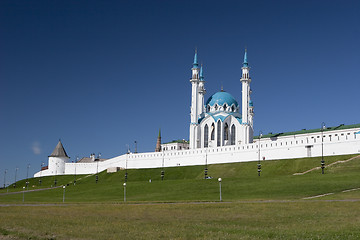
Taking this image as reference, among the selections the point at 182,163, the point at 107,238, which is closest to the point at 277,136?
the point at 182,163

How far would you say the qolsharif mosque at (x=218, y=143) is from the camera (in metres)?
102

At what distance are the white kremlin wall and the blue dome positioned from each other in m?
24.0

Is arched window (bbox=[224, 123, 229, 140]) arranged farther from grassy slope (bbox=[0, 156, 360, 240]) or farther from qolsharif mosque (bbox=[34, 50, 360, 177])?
grassy slope (bbox=[0, 156, 360, 240])

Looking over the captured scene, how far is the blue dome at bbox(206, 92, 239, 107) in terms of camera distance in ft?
452

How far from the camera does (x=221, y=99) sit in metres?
139

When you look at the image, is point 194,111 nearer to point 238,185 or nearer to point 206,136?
point 206,136

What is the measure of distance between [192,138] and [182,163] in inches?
502

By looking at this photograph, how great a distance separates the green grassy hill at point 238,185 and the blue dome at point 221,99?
114ft

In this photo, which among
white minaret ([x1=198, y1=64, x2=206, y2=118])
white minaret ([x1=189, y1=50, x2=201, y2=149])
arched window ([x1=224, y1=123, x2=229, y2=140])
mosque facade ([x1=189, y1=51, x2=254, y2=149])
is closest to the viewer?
mosque facade ([x1=189, y1=51, x2=254, y2=149])

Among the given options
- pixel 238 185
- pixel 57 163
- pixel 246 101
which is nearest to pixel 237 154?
pixel 246 101

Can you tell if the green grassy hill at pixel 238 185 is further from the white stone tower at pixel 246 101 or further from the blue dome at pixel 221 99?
the blue dome at pixel 221 99

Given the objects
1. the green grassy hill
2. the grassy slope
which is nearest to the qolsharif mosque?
the green grassy hill

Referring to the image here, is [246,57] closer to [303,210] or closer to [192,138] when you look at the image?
[192,138]

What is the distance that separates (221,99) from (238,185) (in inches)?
3078
